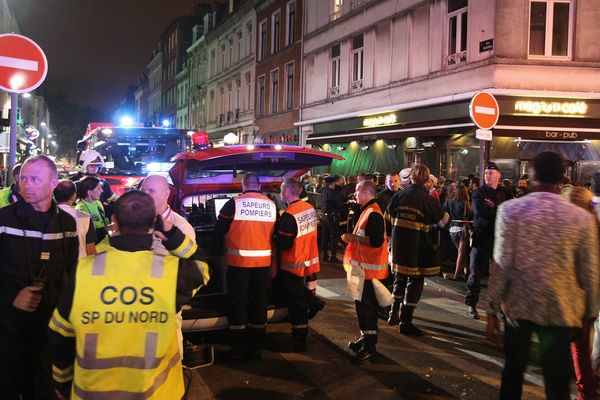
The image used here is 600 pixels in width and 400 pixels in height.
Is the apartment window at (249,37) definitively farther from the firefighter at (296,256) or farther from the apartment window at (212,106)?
the firefighter at (296,256)

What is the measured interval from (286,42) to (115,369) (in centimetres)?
2844

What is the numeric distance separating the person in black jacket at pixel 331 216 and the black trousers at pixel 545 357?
7.93 metres

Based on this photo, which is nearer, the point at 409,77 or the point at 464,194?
the point at 464,194

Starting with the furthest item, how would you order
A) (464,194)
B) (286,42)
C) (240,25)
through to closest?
(240,25) < (286,42) < (464,194)

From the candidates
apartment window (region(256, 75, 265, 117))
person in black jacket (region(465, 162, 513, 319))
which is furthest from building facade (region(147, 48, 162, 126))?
person in black jacket (region(465, 162, 513, 319))

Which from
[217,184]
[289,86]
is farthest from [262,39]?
[217,184]

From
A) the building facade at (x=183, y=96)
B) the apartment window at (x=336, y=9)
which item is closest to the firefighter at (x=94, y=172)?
the apartment window at (x=336, y=9)

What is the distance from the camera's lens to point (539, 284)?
3611mm

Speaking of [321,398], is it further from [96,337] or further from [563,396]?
[96,337]

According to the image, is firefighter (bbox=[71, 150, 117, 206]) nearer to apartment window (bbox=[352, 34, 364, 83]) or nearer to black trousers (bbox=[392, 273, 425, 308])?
black trousers (bbox=[392, 273, 425, 308])

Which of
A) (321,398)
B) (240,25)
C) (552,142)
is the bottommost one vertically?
(321,398)

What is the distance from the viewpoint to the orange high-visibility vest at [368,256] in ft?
19.0

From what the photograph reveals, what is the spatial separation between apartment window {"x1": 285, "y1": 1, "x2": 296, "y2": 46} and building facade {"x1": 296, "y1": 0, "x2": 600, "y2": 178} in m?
7.02

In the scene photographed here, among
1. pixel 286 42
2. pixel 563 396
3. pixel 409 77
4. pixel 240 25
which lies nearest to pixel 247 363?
pixel 563 396
